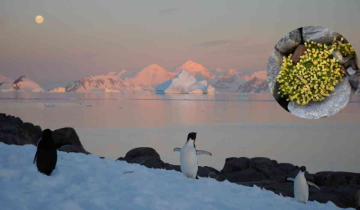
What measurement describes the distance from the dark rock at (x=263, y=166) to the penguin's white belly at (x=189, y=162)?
4.38 meters

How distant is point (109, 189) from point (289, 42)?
11.9 ft

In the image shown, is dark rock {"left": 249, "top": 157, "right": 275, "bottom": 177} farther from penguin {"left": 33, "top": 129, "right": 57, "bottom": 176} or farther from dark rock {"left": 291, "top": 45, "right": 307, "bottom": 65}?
penguin {"left": 33, "top": 129, "right": 57, "bottom": 176}

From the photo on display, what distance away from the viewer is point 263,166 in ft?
40.4

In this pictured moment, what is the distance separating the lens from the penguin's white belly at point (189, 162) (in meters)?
8.11

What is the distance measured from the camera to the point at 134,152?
13203mm

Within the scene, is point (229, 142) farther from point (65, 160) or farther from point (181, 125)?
point (65, 160)

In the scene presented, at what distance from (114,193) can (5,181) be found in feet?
5.49

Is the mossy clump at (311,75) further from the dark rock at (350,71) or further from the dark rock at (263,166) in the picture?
the dark rock at (263,166)

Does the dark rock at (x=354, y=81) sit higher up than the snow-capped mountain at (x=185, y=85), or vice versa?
the dark rock at (x=354, y=81)

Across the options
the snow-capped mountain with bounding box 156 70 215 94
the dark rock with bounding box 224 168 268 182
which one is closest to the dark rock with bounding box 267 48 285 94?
the dark rock with bounding box 224 168 268 182

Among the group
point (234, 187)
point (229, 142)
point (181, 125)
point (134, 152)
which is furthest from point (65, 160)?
point (181, 125)

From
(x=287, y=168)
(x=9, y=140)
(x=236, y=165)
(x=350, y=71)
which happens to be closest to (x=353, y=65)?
(x=350, y=71)

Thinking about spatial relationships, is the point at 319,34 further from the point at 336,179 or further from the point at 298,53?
the point at 336,179

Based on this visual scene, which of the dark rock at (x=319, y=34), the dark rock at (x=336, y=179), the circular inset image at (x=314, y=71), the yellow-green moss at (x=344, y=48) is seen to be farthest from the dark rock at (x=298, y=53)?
the dark rock at (x=336, y=179)
